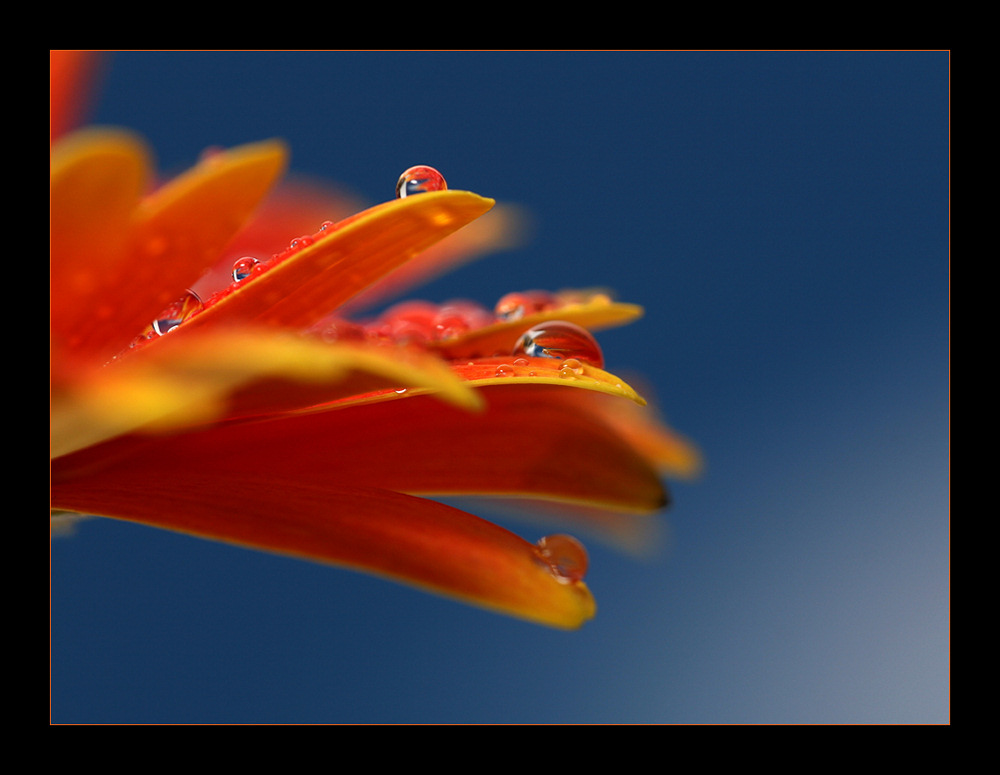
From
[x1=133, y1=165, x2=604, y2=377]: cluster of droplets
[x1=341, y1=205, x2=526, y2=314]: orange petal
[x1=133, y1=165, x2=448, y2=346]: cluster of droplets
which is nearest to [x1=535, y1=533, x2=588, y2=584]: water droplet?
[x1=133, y1=165, x2=604, y2=377]: cluster of droplets

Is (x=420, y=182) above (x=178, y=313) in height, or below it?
above

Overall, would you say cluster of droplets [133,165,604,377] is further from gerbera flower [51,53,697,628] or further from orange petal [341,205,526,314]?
orange petal [341,205,526,314]

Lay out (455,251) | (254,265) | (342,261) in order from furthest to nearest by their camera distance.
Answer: (455,251)
(254,265)
(342,261)

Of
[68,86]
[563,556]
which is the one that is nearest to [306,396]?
[563,556]

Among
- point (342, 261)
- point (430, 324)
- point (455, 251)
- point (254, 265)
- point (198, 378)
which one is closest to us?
point (198, 378)

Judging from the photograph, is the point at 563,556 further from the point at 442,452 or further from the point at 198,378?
the point at 198,378

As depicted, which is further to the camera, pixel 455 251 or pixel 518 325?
pixel 455 251
